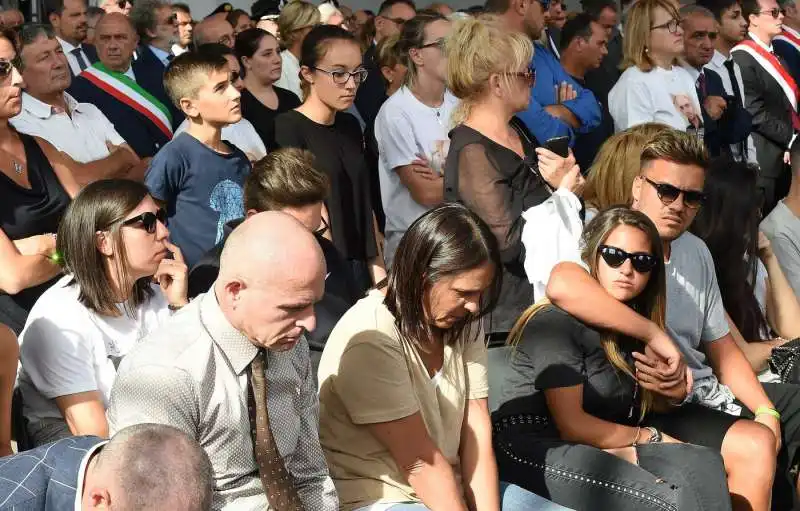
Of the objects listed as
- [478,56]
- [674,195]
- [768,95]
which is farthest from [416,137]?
[768,95]

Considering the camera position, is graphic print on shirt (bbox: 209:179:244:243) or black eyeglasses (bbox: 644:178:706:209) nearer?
black eyeglasses (bbox: 644:178:706:209)

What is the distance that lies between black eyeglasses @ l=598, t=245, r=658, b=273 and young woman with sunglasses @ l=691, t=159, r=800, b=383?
1.15 meters

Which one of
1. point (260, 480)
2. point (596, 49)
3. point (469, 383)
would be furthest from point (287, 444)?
point (596, 49)

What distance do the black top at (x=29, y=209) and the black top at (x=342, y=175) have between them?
127 centimetres

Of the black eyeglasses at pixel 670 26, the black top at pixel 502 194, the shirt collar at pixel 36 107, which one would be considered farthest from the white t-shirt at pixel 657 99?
the shirt collar at pixel 36 107

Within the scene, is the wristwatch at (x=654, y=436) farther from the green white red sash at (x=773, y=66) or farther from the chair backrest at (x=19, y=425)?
the green white red sash at (x=773, y=66)

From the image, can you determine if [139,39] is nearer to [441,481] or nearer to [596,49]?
[596,49]

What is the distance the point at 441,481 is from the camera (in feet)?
10.9

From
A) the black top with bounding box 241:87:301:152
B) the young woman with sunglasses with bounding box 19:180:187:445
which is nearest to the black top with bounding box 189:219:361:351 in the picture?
the young woman with sunglasses with bounding box 19:180:187:445

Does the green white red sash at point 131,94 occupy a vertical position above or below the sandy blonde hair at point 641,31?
below

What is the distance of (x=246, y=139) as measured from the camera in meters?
5.86

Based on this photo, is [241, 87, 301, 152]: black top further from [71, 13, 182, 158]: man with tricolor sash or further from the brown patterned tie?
the brown patterned tie

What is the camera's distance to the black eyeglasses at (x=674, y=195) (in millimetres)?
4621

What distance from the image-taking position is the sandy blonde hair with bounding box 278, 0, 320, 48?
24.4 ft
